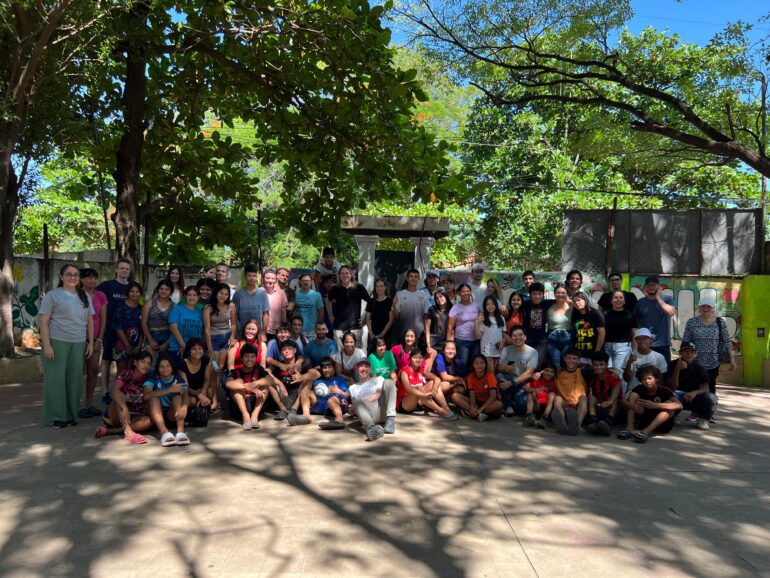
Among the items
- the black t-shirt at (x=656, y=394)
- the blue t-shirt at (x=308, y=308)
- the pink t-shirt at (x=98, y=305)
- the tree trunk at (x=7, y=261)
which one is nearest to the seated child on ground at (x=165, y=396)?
the pink t-shirt at (x=98, y=305)

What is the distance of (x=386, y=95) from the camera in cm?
841

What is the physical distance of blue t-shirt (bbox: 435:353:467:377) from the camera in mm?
7914

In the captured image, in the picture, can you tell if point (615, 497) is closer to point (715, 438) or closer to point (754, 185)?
point (715, 438)

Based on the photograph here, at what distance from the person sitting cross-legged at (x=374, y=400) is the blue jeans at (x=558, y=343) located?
2.14 meters

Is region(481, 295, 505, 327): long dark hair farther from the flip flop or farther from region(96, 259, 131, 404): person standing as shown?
region(96, 259, 131, 404): person standing

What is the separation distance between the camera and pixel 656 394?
706 centimetres

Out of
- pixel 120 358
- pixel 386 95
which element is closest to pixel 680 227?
pixel 386 95

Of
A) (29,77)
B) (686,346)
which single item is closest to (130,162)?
(29,77)

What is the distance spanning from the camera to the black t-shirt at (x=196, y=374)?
23.1ft

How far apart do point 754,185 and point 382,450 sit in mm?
20093

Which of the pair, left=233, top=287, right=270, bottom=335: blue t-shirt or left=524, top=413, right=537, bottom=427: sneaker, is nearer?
left=524, top=413, right=537, bottom=427: sneaker

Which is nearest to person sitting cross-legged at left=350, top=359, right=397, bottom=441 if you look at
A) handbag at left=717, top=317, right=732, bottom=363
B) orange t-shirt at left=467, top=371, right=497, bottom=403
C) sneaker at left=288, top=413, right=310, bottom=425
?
sneaker at left=288, top=413, right=310, bottom=425

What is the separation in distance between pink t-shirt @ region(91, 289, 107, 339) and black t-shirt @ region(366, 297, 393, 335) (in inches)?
130

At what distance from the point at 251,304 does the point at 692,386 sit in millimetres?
5327
